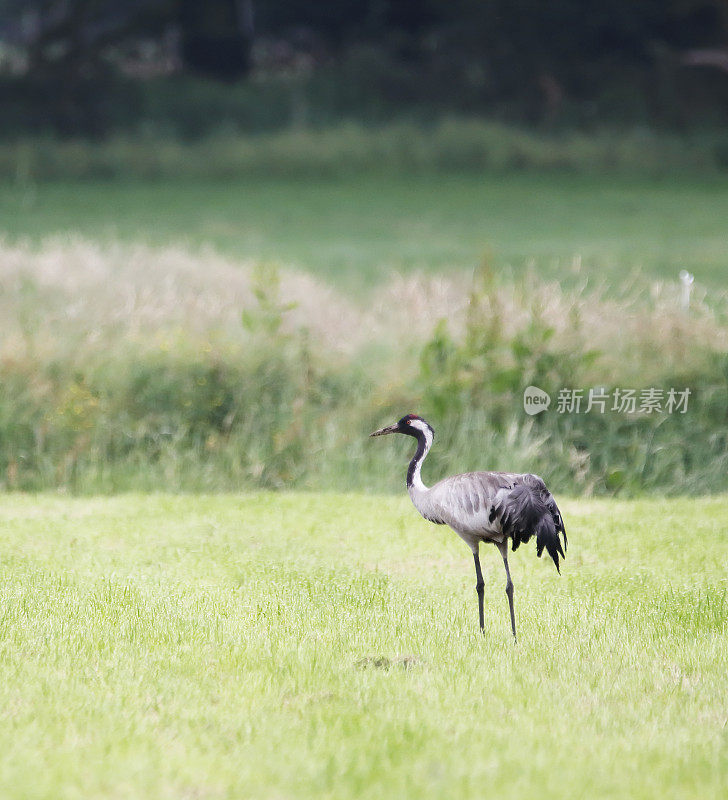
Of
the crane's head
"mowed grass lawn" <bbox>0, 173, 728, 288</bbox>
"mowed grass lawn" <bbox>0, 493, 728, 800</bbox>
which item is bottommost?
"mowed grass lawn" <bbox>0, 173, 728, 288</bbox>

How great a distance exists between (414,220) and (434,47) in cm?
1213

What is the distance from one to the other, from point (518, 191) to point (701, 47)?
28.1 ft

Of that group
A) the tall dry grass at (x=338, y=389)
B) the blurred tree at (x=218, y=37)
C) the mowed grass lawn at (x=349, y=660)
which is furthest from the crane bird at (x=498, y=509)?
the blurred tree at (x=218, y=37)

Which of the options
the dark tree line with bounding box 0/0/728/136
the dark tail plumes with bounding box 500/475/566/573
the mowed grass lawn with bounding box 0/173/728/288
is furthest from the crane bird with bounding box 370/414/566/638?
the dark tree line with bounding box 0/0/728/136

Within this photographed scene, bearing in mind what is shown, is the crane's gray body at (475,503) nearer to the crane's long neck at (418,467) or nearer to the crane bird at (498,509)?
the crane bird at (498,509)

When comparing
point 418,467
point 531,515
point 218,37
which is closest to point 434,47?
point 218,37

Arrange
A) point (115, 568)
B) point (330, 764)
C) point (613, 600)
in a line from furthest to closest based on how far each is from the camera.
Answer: point (115, 568), point (613, 600), point (330, 764)

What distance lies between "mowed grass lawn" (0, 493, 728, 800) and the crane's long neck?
74cm

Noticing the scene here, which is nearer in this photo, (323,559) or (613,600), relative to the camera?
(613,600)

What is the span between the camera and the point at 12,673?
6.41 m

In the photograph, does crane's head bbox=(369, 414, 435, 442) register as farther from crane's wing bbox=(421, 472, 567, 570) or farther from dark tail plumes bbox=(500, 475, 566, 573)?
dark tail plumes bbox=(500, 475, 566, 573)

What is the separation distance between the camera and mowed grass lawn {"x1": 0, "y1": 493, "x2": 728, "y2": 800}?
535cm

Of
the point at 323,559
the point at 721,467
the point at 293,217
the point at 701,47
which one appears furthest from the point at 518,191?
the point at 323,559

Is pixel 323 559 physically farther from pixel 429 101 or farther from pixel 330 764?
pixel 429 101
